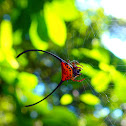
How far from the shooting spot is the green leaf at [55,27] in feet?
2.02

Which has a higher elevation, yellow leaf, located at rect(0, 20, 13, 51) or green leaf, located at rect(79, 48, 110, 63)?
yellow leaf, located at rect(0, 20, 13, 51)

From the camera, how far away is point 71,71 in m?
0.71

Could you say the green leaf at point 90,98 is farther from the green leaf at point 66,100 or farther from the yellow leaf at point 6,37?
the yellow leaf at point 6,37

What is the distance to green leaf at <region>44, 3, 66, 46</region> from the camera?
62cm

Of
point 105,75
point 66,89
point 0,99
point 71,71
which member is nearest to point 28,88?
point 71,71

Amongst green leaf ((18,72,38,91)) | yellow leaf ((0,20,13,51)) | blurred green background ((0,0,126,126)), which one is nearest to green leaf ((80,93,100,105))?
blurred green background ((0,0,126,126))

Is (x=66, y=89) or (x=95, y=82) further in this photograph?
(x=66, y=89)

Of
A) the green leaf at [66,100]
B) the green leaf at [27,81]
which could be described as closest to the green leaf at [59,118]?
the green leaf at [27,81]

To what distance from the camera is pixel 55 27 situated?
2.02 feet

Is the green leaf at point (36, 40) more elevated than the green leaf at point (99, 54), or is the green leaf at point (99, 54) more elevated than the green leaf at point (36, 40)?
the green leaf at point (36, 40)

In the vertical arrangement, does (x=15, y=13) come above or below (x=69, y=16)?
above

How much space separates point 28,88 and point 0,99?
0.73 meters

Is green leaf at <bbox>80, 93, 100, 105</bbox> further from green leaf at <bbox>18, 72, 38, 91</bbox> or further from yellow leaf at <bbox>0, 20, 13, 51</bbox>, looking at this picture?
yellow leaf at <bbox>0, 20, 13, 51</bbox>

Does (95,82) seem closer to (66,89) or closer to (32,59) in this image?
(66,89)
